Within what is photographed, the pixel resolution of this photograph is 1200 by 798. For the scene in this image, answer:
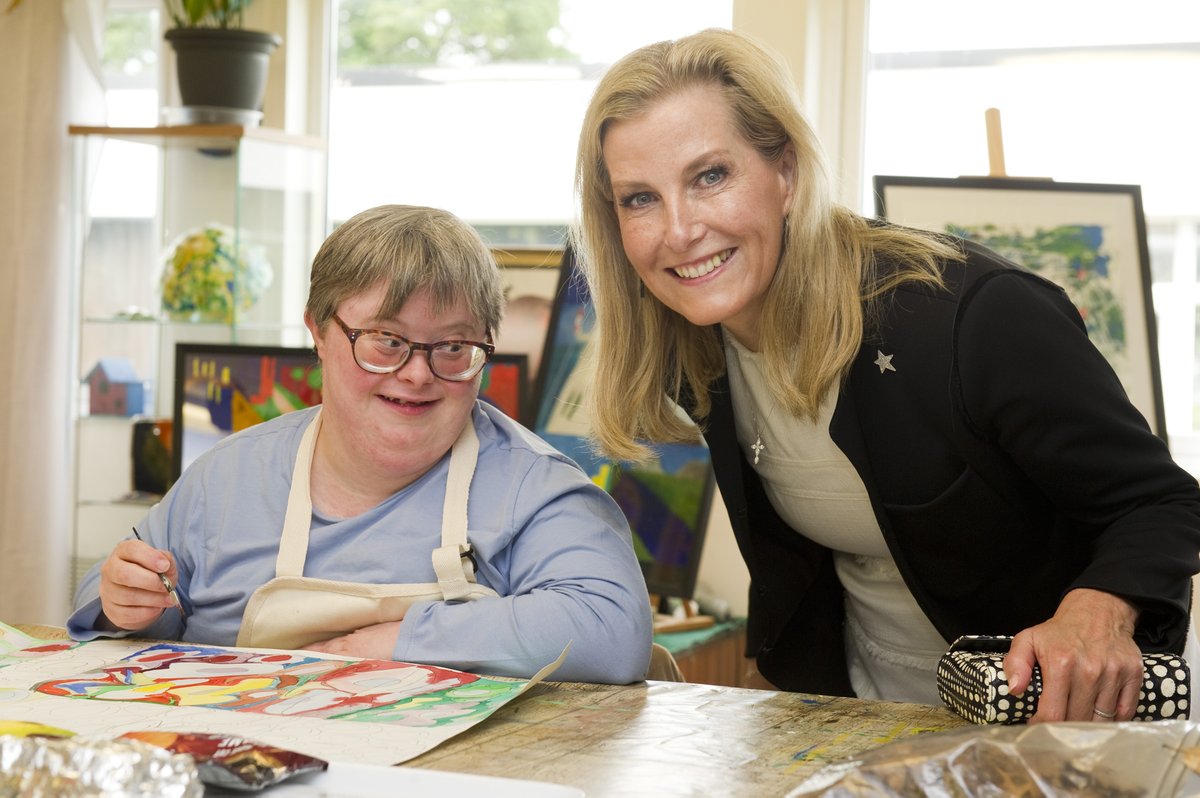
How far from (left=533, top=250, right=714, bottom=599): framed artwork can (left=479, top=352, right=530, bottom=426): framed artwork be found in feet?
0.19

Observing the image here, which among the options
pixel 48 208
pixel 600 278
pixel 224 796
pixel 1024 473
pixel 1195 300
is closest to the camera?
pixel 224 796

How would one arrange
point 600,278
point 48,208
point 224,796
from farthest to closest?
point 48,208
point 600,278
point 224,796

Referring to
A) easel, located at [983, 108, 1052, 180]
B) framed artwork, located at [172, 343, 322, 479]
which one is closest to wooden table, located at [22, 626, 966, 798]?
framed artwork, located at [172, 343, 322, 479]

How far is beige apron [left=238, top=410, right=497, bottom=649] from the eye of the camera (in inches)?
54.7

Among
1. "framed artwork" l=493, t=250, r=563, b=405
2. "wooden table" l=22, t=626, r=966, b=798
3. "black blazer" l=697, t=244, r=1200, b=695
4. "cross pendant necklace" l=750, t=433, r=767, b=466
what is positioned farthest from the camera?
"framed artwork" l=493, t=250, r=563, b=405

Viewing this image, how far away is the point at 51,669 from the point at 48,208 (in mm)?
2395

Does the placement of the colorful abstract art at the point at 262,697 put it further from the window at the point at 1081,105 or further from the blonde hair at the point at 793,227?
the window at the point at 1081,105

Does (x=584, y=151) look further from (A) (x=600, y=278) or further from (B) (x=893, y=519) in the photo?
(B) (x=893, y=519)

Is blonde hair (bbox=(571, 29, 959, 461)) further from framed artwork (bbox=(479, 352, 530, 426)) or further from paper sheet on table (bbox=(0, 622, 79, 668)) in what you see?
framed artwork (bbox=(479, 352, 530, 426))

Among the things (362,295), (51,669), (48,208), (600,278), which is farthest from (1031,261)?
(48,208)

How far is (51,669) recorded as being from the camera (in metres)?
1.27

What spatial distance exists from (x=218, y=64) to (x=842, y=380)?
7.65 feet

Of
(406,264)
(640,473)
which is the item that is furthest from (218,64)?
(406,264)

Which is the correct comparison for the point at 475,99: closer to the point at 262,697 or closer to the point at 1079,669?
the point at 262,697
